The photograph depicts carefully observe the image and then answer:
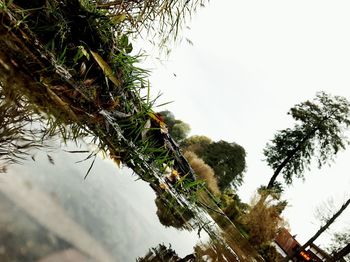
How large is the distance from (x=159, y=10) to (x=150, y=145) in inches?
34.3

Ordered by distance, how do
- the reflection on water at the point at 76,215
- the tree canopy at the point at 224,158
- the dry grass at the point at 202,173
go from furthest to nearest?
the tree canopy at the point at 224,158 → the dry grass at the point at 202,173 → the reflection on water at the point at 76,215

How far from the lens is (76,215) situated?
1.81 meters

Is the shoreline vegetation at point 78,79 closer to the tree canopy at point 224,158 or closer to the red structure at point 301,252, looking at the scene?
the red structure at point 301,252

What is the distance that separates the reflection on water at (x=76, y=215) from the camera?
1484mm

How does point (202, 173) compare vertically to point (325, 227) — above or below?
above

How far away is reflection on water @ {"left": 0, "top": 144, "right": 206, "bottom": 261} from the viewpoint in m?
1.48

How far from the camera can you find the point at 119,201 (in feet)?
7.35

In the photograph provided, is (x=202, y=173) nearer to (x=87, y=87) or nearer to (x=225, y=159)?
(x=87, y=87)

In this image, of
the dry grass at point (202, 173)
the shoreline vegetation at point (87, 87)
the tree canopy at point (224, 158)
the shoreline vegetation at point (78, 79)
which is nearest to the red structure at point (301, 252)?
the dry grass at point (202, 173)

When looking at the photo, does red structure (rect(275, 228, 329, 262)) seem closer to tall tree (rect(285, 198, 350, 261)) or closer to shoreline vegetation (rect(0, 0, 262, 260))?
tall tree (rect(285, 198, 350, 261))

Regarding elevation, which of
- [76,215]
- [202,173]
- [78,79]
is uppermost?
[202,173]

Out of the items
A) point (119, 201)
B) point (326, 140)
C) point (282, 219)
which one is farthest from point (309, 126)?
point (119, 201)

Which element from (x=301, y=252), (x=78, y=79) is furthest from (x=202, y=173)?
(x=78, y=79)

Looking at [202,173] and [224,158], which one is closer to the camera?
[202,173]
